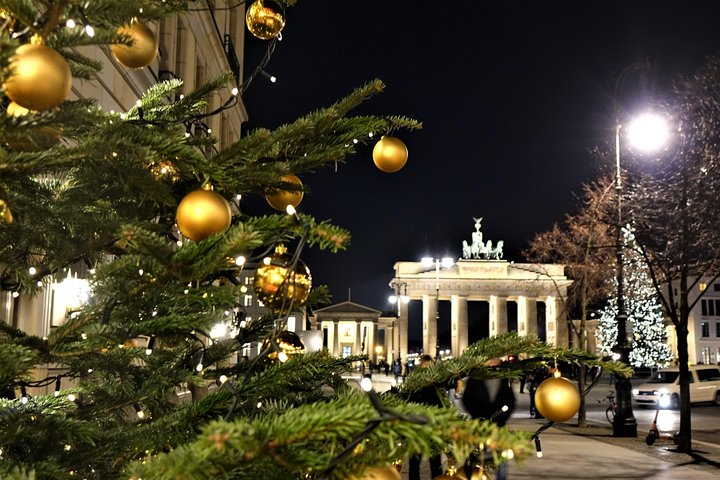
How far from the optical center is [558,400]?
2527 millimetres

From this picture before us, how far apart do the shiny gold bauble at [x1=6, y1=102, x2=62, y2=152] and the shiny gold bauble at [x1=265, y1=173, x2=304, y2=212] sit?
869 mm

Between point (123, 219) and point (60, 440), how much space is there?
0.79m

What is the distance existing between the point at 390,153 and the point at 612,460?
562 inches

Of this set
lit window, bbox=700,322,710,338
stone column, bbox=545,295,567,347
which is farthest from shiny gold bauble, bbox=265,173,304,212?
lit window, bbox=700,322,710,338

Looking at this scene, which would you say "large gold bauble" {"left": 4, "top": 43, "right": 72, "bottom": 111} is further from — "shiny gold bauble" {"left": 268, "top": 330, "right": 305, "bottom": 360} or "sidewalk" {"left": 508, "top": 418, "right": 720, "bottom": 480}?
"sidewalk" {"left": 508, "top": 418, "right": 720, "bottom": 480}

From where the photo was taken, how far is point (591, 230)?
3045 cm

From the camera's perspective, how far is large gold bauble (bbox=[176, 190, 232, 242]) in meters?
2.12

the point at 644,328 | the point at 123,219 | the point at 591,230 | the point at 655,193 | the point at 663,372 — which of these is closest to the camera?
the point at 123,219

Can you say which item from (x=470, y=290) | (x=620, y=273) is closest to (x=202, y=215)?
(x=620, y=273)

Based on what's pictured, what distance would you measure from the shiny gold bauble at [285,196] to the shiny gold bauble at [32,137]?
2.85 feet

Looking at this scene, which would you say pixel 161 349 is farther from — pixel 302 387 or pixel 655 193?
pixel 655 193

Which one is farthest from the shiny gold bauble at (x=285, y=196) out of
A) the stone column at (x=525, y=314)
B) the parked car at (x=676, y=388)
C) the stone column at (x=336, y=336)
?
the stone column at (x=336, y=336)

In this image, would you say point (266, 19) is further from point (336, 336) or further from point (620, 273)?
point (336, 336)

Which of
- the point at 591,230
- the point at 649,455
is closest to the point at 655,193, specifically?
the point at 649,455
